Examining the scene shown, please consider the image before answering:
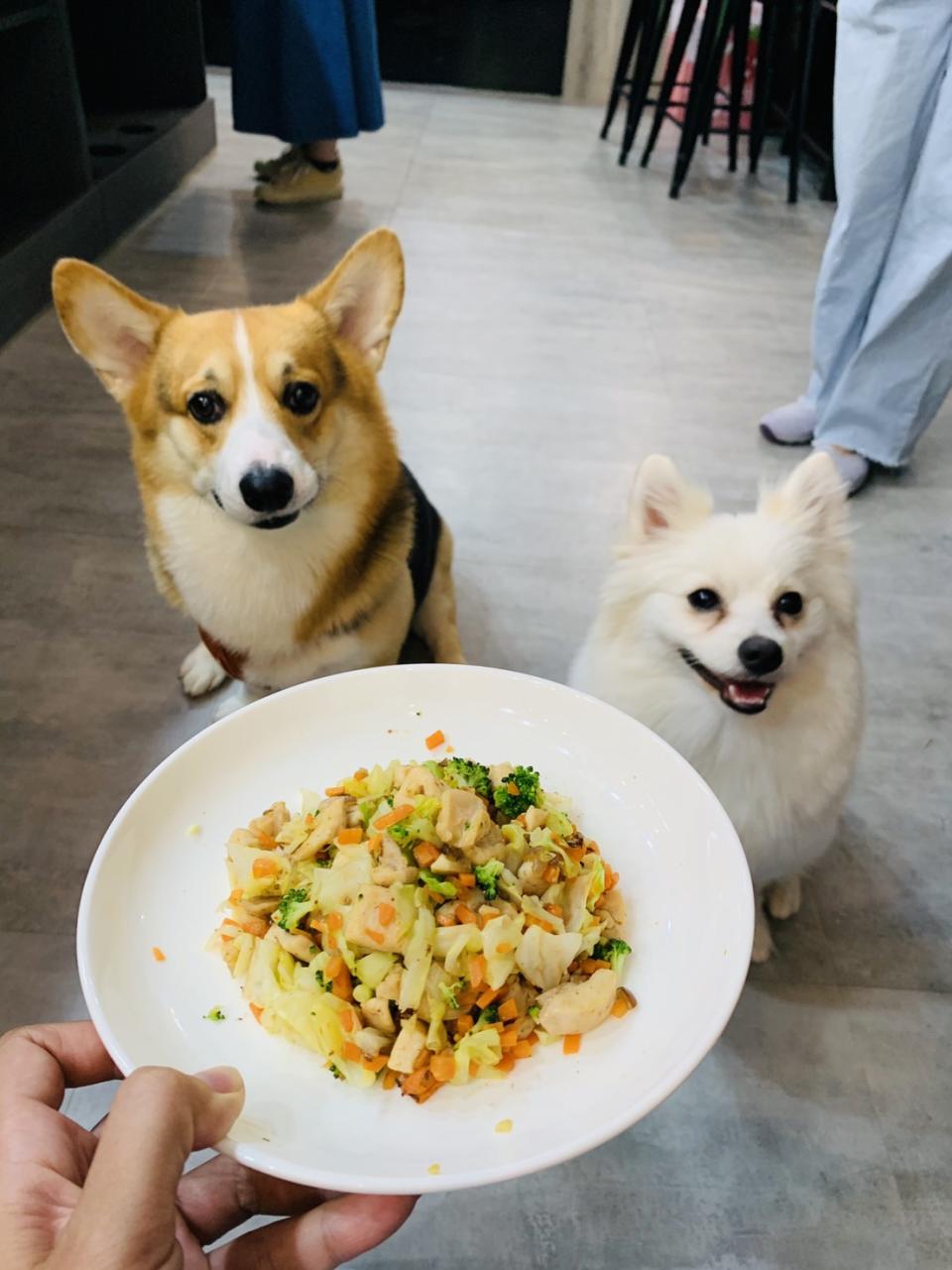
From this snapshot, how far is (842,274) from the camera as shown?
221cm

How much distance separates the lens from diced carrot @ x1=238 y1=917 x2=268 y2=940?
829mm

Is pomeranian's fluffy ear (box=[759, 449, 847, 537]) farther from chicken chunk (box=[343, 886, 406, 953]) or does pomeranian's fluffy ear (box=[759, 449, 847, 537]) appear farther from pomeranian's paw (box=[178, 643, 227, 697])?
pomeranian's paw (box=[178, 643, 227, 697])

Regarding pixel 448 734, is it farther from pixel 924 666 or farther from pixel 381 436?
pixel 924 666

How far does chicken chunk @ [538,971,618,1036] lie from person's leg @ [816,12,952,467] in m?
1.95

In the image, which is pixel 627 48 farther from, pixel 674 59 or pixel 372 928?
pixel 372 928

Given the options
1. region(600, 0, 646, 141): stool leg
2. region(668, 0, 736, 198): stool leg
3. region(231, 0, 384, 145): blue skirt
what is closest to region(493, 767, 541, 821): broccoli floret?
region(231, 0, 384, 145): blue skirt

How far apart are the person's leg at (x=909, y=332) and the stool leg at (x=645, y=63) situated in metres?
3.19

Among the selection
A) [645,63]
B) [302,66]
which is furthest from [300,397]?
[645,63]

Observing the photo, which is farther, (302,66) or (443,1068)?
(302,66)

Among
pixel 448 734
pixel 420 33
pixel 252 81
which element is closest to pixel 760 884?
pixel 448 734

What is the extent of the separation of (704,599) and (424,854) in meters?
0.55

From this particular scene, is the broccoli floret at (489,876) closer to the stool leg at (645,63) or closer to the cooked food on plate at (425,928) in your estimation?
the cooked food on plate at (425,928)

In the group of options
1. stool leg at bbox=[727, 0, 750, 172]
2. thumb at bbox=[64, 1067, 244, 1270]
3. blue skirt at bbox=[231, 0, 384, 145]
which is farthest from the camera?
stool leg at bbox=[727, 0, 750, 172]

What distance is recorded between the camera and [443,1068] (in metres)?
0.73
